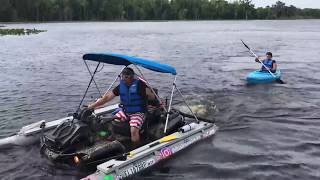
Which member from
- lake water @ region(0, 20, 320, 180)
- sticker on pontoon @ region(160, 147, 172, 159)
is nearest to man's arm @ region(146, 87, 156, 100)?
sticker on pontoon @ region(160, 147, 172, 159)

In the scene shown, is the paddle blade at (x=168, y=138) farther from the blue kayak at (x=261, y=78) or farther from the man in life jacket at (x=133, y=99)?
the blue kayak at (x=261, y=78)

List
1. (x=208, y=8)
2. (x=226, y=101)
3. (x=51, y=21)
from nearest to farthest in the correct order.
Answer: (x=226, y=101), (x=51, y=21), (x=208, y=8)

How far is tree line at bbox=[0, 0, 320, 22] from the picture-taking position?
409 feet

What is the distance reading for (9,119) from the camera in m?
15.6

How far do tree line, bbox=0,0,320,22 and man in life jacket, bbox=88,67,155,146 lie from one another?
11368 centimetres

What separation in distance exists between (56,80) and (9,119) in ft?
30.0

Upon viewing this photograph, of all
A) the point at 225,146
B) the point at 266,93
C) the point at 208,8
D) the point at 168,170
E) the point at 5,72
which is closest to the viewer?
the point at 168,170

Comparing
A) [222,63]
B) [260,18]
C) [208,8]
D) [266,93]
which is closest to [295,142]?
[266,93]

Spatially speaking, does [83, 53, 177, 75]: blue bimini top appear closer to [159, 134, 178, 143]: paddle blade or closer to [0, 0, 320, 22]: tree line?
[159, 134, 178, 143]: paddle blade

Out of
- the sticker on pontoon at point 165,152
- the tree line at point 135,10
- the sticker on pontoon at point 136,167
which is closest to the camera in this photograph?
the sticker on pontoon at point 136,167

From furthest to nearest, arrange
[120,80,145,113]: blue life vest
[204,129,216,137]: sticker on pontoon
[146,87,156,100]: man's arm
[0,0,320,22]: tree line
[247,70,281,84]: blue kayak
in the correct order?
[0,0,320,22]: tree line
[247,70,281,84]: blue kayak
[204,129,216,137]: sticker on pontoon
[146,87,156,100]: man's arm
[120,80,145,113]: blue life vest

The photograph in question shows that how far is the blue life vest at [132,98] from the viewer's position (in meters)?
11.3

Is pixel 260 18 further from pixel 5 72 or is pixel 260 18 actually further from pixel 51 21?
pixel 5 72

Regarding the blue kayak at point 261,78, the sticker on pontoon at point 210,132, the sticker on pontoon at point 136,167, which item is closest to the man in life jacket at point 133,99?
the sticker on pontoon at point 136,167
